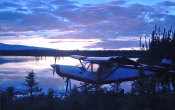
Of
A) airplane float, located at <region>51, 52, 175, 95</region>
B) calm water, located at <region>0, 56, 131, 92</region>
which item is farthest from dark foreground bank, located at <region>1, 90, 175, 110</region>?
calm water, located at <region>0, 56, 131, 92</region>

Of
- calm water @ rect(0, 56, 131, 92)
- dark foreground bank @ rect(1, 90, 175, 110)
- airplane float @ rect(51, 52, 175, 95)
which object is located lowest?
calm water @ rect(0, 56, 131, 92)

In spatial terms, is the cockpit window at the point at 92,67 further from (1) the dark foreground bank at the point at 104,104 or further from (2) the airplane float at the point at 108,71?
(1) the dark foreground bank at the point at 104,104

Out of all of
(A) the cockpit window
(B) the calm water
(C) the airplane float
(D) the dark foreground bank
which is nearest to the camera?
(D) the dark foreground bank

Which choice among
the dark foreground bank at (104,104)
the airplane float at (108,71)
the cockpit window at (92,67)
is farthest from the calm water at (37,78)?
the dark foreground bank at (104,104)

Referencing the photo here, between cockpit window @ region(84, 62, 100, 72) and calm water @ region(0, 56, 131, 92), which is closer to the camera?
cockpit window @ region(84, 62, 100, 72)

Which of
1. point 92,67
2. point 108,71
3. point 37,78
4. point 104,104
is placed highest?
point 92,67

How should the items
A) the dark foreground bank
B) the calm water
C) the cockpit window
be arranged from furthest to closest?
the calm water → the cockpit window → the dark foreground bank

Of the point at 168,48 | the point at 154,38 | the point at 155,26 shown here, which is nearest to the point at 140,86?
the point at 168,48

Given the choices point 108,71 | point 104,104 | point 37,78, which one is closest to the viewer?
point 104,104

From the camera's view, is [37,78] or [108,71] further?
[37,78]

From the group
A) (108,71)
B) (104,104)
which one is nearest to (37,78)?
(108,71)

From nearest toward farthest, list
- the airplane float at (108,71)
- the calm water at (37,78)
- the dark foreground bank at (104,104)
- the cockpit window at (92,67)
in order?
the dark foreground bank at (104,104), the airplane float at (108,71), the cockpit window at (92,67), the calm water at (37,78)

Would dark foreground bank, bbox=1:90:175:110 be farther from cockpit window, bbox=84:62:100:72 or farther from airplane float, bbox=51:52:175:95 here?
cockpit window, bbox=84:62:100:72

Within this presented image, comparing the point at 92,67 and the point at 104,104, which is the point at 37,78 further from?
the point at 104,104
